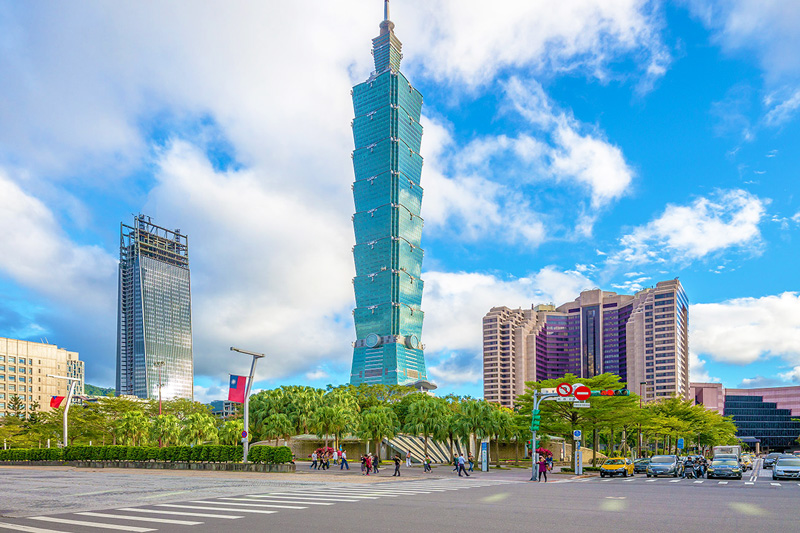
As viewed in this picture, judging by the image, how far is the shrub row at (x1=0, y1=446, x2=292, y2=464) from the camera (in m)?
47.6

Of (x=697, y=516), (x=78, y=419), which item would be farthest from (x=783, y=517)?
(x=78, y=419)

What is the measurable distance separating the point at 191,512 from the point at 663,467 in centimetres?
4116

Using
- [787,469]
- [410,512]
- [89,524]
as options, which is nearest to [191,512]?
[89,524]

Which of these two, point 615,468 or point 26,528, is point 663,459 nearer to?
point 615,468

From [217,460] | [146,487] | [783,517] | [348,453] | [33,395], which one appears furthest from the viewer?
[33,395]

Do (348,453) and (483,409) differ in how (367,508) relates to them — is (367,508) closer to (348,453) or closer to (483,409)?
(483,409)

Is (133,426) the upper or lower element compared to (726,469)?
lower

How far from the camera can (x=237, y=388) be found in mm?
44500

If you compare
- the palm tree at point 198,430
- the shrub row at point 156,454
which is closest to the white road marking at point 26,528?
the shrub row at point 156,454

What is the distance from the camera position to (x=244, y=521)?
17.9 meters

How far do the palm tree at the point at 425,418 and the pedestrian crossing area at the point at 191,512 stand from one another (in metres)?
38.3

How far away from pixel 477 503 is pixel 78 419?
85031mm

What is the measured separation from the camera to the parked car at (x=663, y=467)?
5000 centimetres

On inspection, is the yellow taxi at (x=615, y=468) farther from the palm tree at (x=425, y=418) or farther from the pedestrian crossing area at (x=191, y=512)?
the pedestrian crossing area at (x=191, y=512)
